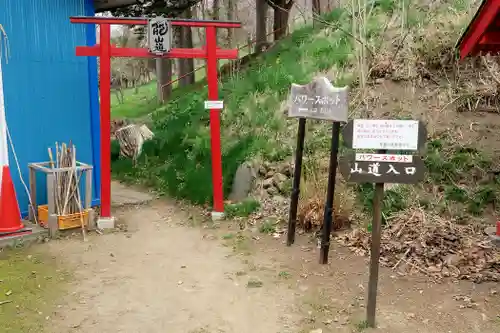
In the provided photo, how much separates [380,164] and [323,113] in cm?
163

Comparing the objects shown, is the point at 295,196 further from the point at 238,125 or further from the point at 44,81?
the point at 44,81

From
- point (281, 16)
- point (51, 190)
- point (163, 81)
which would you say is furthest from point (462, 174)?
point (163, 81)

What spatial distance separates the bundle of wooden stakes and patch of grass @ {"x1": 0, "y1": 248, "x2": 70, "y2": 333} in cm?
76

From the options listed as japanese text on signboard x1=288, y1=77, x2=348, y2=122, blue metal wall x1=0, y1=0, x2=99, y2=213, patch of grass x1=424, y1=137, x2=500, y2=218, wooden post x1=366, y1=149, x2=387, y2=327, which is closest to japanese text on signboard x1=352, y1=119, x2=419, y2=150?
wooden post x1=366, y1=149, x2=387, y2=327

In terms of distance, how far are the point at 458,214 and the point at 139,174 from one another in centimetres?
663

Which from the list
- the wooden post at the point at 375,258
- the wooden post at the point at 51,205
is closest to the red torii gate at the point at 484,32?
the wooden post at the point at 375,258

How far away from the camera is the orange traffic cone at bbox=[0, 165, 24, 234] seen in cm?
645

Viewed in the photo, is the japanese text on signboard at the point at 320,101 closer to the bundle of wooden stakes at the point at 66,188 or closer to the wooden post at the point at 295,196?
the wooden post at the point at 295,196

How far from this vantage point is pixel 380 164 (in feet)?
13.9

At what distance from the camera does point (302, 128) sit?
6.21 m

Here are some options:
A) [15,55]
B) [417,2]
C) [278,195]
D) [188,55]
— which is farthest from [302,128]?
[417,2]

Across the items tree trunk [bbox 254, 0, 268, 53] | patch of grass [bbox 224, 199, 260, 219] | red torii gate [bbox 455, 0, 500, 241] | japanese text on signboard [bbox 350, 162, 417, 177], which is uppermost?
tree trunk [bbox 254, 0, 268, 53]

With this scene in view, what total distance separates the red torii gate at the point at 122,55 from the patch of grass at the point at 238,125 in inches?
36.4

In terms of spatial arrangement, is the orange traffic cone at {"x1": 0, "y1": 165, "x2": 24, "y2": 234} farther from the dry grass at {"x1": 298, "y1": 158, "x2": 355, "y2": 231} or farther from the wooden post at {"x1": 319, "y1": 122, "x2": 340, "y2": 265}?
the wooden post at {"x1": 319, "y1": 122, "x2": 340, "y2": 265}
